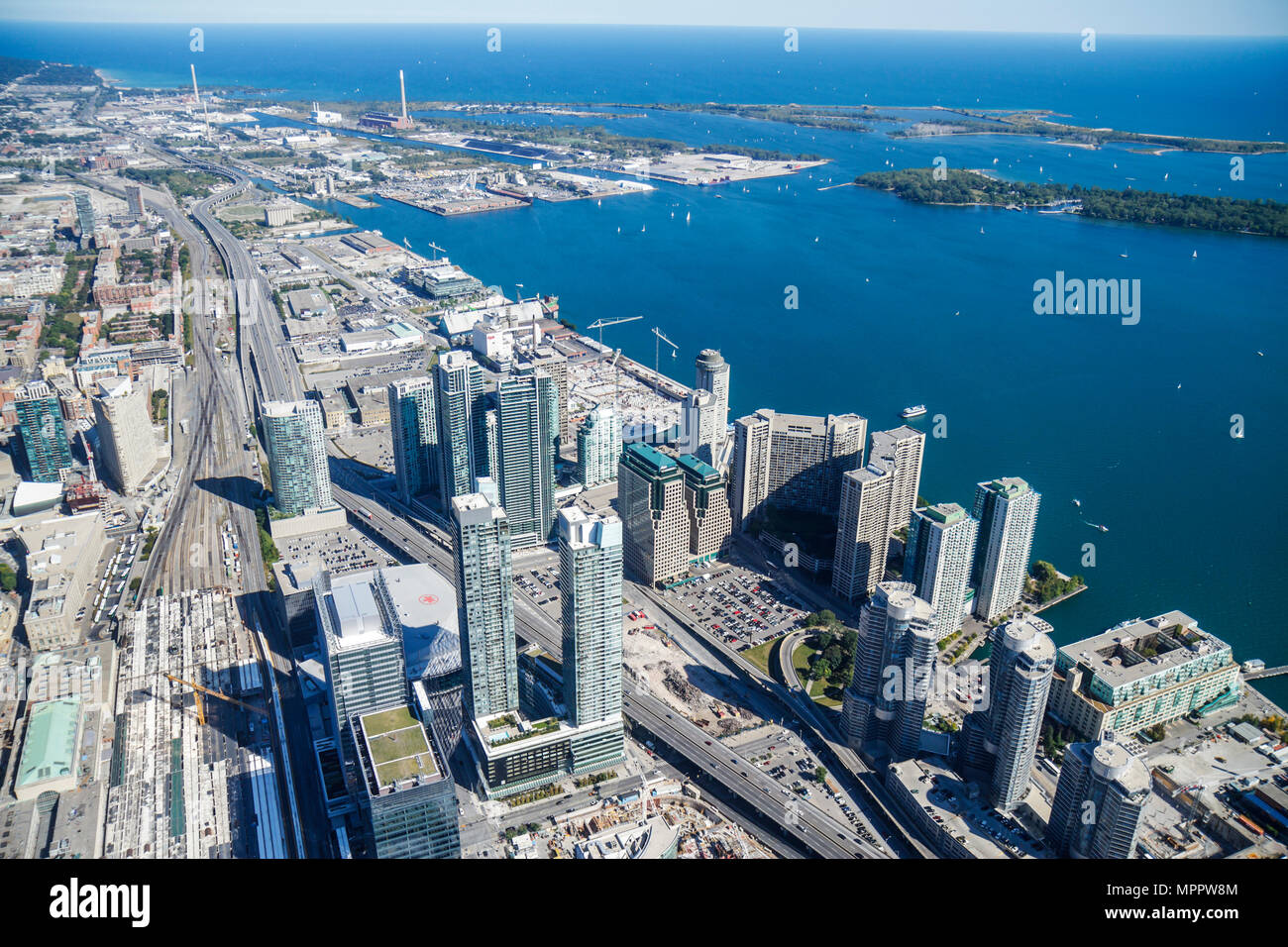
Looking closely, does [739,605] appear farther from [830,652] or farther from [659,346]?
[659,346]

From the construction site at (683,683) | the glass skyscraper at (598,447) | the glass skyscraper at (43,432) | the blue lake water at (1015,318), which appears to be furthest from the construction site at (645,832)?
the glass skyscraper at (43,432)

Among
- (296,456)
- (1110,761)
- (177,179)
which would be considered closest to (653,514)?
(296,456)

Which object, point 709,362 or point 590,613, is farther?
point 709,362

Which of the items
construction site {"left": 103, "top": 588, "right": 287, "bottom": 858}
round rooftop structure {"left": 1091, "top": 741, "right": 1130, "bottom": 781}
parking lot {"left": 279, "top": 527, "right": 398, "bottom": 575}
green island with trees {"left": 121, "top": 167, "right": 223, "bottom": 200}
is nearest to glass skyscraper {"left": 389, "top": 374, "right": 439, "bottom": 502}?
parking lot {"left": 279, "top": 527, "right": 398, "bottom": 575}

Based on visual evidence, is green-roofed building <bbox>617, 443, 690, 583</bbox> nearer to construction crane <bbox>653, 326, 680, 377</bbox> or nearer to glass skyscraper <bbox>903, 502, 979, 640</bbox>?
glass skyscraper <bbox>903, 502, 979, 640</bbox>

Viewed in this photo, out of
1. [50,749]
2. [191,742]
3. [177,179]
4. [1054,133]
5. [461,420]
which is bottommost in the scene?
[191,742]
